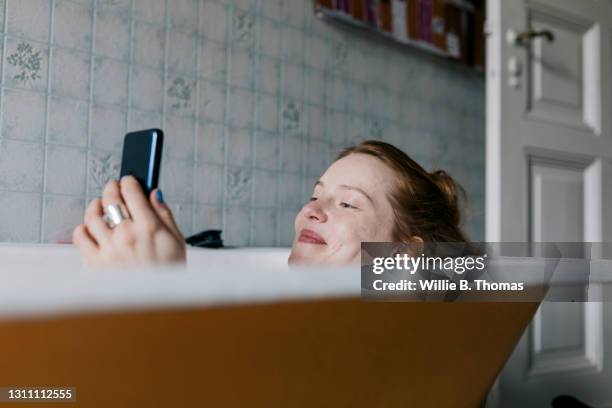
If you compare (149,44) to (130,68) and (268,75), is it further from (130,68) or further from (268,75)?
(268,75)

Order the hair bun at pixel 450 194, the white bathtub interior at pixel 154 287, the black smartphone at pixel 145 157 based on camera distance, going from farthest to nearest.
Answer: the hair bun at pixel 450 194
the black smartphone at pixel 145 157
the white bathtub interior at pixel 154 287

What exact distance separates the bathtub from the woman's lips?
0.34 metres

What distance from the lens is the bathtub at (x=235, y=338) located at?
400 millimetres

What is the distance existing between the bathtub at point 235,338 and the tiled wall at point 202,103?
3.38ft

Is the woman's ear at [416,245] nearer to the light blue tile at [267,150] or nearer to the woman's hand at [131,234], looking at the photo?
the woman's hand at [131,234]

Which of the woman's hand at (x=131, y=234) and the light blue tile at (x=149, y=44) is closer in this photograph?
the woman's hand at (x=131, y=234)

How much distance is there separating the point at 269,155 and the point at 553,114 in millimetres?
937

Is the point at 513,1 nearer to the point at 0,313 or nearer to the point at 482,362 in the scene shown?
the point at 482,362

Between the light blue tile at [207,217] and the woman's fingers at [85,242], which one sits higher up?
the light blue tile at [207,217]

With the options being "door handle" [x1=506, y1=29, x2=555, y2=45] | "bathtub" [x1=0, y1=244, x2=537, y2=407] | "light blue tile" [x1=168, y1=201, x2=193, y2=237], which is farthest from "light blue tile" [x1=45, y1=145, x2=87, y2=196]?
"door handle" [x1=506, y1=29, x2=555, y2=45]

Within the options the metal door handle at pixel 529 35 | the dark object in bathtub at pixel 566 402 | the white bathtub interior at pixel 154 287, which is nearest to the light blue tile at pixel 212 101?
the metal door handle at pixel 529 35

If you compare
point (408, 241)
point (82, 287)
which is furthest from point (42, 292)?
point (408, 241)

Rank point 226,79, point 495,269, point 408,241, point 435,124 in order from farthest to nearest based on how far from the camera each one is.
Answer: point 435,124, point 226,79, point 408,241, point 495,269

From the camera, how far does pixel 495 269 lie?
833 mm
